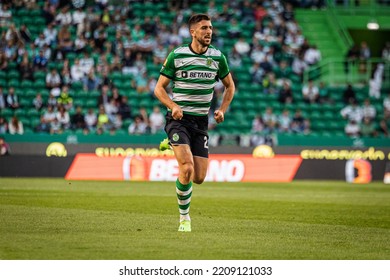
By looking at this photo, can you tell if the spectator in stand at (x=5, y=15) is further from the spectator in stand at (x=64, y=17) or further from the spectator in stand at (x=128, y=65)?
the spectator in stand at (x=128, y=65)

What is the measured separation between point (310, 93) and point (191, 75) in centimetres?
2085

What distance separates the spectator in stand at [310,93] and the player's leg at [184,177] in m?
20.8

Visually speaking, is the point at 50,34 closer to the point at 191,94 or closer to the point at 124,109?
the point at 124,109

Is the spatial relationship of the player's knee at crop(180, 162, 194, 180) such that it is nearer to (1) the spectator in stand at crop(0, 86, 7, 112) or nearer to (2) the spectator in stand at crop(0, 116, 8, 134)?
(2) the spectator in stand at crop(0, 116, 8, 134)

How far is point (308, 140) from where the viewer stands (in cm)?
2861

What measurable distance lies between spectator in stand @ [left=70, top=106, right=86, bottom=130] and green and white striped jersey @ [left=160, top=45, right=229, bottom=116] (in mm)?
16777

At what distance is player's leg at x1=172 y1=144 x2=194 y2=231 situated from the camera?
11703 millimetres

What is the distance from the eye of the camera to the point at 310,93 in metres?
32.5

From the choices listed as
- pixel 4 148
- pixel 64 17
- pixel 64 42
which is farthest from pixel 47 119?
pixel 64 17

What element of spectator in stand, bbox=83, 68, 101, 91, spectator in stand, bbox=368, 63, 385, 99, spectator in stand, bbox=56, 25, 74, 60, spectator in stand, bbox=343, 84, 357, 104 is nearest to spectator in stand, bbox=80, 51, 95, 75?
spectator in stand, bbox=83, 68, 101, 91

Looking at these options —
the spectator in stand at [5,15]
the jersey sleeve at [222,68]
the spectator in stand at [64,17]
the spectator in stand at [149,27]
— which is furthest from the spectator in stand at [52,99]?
the jersey sleeve at [222,68]
